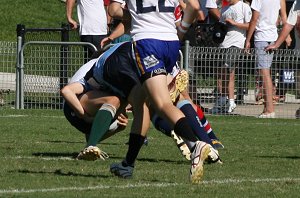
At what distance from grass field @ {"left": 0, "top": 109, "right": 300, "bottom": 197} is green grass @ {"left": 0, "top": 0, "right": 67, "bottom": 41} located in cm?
1996

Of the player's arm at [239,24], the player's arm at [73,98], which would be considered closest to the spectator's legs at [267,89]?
the player's arm at [239,24]

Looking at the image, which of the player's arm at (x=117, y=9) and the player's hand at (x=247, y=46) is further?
the player's hand at (x=247, y=46)

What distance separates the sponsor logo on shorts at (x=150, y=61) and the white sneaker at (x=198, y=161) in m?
0.73

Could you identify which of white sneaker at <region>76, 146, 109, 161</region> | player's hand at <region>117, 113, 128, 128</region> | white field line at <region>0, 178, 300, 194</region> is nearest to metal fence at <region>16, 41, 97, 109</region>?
player's hand at <region>117, 113, 128, 128</region>

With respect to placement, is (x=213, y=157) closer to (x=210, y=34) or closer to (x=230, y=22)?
(x=230, y=22)

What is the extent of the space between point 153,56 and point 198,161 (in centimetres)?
94

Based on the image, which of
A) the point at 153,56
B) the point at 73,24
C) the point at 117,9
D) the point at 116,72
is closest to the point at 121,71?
the point at 116,72

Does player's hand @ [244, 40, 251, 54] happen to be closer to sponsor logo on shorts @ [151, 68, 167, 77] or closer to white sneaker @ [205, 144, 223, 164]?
white sneaker @ [205, 144, 223, 164]

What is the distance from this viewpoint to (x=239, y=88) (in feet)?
57.2

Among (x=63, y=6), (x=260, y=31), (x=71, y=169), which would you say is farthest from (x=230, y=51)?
(x=63, y=6)

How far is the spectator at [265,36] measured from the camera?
1694 cm

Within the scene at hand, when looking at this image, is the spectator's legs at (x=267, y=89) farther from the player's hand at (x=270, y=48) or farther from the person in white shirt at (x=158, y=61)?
the person in white shirt at (x=158, y=61)

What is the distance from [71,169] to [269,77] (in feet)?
26.1

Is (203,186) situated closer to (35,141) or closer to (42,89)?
(35,141)
